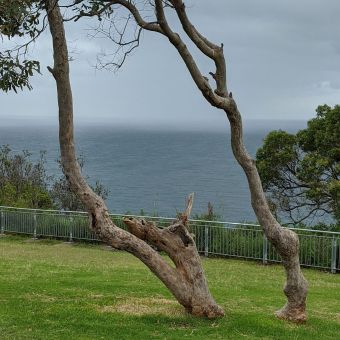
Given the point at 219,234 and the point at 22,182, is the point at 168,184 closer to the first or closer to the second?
the point at 22,182

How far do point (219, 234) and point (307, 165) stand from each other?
20.7 ft

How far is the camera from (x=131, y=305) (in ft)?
32.2

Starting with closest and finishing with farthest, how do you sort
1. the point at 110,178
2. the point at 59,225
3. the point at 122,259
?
the point at 122,259 → the point at 59,225 → the point at 110,178

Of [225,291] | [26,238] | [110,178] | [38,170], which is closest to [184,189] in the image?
[110,178]

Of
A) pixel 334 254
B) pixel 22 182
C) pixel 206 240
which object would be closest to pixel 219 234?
pixel 206 240

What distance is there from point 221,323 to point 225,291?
3423mm

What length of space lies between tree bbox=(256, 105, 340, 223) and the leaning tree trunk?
14.7 metres

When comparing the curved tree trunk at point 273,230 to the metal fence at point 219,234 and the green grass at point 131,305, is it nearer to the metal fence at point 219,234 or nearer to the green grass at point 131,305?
the green grass at point 131,305

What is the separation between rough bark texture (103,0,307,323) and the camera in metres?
8.58

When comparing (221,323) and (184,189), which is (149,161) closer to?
(184,189)

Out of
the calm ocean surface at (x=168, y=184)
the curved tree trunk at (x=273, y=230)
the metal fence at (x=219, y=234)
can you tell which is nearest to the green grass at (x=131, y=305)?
the curved tree trunk at (x=273, y=230)

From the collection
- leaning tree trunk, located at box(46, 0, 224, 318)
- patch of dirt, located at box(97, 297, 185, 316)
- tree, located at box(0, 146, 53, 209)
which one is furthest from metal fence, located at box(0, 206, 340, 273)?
leaning tree trunk, located at box(46, 0, 224, 318)

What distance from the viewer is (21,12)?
8000 mm

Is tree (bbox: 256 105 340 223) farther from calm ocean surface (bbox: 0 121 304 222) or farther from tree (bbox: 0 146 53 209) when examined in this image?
calm ocean surface (bbox: 0 121 304 222)
